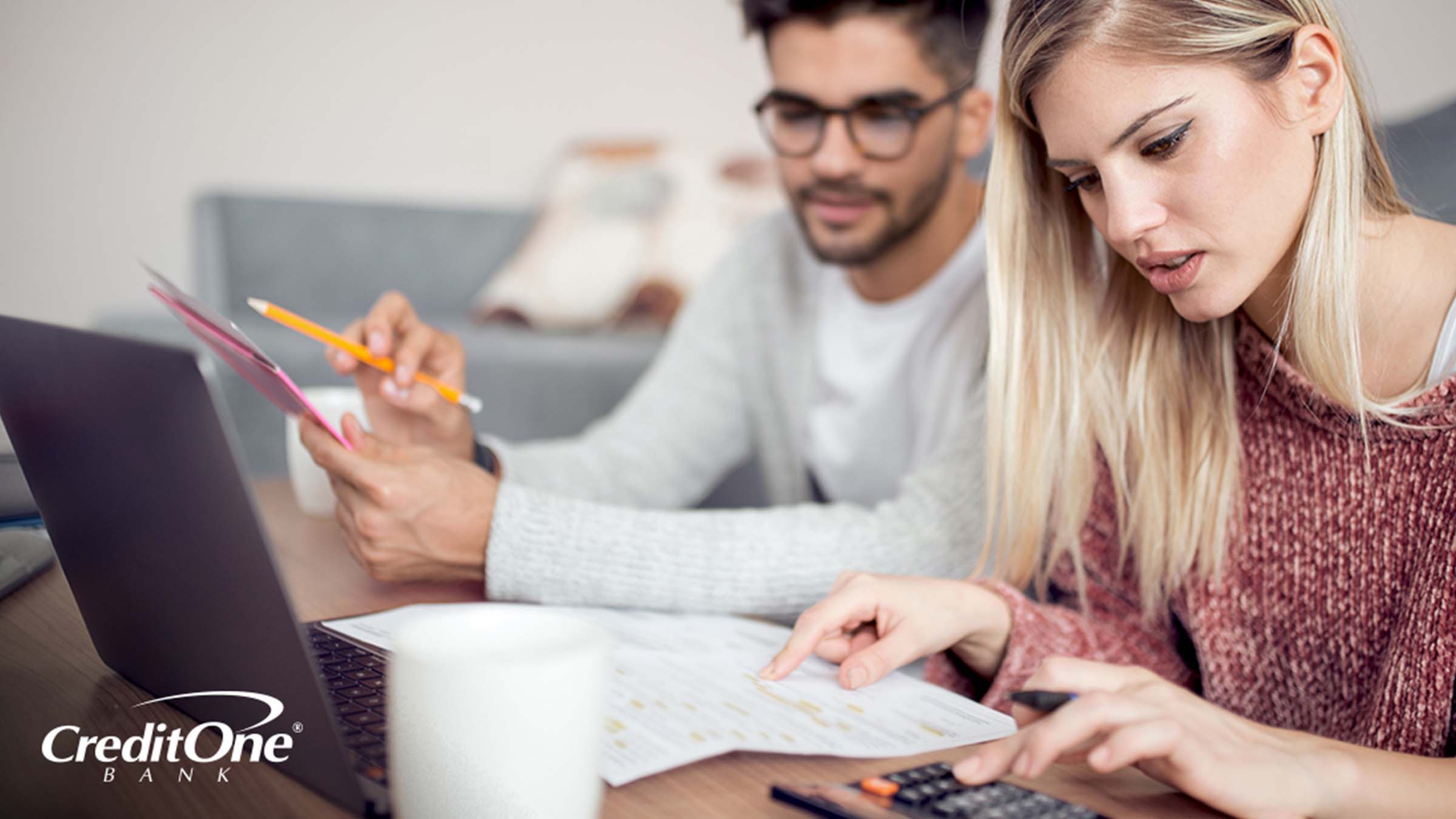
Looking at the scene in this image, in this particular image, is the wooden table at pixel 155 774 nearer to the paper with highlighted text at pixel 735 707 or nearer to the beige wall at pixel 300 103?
the paper with highlighted text at pixel 735 707

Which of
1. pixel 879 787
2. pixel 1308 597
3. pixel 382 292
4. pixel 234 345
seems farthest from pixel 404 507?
pixel 382 292

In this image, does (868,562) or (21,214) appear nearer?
(868,562)

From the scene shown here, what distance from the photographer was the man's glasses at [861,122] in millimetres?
1274

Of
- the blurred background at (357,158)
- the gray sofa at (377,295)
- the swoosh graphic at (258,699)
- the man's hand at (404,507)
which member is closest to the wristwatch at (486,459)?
the man's hand at (404,507)

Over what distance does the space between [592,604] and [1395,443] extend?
57cm

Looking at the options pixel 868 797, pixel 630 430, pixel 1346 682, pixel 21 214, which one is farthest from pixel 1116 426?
pixel 21 214

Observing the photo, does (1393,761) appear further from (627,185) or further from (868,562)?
(627,185)

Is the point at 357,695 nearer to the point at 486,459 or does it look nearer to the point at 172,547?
the point at 172,547

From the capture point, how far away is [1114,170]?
0.73 meters

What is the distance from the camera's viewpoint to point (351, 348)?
36.8 inches

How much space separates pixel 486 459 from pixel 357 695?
554 millimetres

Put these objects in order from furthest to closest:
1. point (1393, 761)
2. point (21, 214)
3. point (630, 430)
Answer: point (21, 214) → point (630, 430) → point (1393, 761)

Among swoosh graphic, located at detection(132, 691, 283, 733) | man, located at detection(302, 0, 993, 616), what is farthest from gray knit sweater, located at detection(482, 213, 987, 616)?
swoosh graphic, located at detection(132, 691, 283, 733)

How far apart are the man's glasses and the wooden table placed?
34.8 inches
